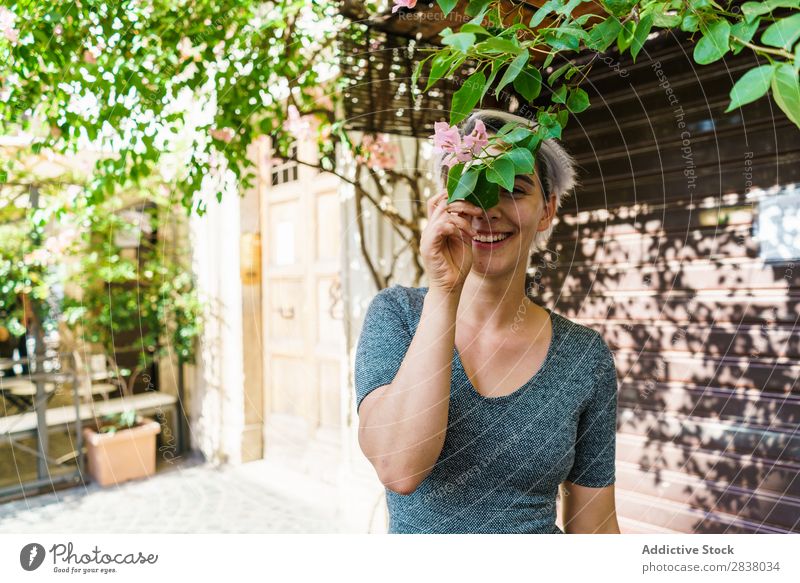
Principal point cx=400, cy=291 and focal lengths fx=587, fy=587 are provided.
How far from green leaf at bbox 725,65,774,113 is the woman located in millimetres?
203

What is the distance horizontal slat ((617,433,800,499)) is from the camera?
0.88 meters

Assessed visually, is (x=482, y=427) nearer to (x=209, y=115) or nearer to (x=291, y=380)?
(x=209, y=115)

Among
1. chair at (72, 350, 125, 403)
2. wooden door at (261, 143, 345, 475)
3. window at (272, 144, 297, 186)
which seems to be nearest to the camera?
window at (272, 144, 297, 186)

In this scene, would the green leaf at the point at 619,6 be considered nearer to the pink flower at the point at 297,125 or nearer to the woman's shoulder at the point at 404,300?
the woman's shoulder at the point at 404,300

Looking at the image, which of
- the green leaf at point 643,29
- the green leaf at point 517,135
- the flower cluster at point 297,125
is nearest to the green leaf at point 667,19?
the green leaf at point 643,29

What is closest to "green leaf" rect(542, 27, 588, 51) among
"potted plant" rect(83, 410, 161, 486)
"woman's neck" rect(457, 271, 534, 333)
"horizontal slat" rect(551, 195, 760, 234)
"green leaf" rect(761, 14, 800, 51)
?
"green leaf" rect(761, 14, 800, 51)

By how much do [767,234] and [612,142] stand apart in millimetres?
216

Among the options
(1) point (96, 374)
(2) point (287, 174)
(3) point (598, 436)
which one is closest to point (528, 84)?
(3) point (598, 436)

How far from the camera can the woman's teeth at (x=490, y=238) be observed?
552 millimetres

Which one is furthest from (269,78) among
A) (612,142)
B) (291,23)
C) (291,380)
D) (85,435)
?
(85,435)

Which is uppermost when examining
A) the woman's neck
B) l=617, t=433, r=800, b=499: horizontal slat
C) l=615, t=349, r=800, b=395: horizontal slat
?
the woman's neck

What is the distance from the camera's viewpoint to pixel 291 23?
33.1 inches

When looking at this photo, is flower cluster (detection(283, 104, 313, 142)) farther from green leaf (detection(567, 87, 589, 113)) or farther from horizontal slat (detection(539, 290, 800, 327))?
green leaf (detection(567, 87, 589, 113))

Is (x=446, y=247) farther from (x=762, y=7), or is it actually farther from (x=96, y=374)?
(x=96, y=374)
